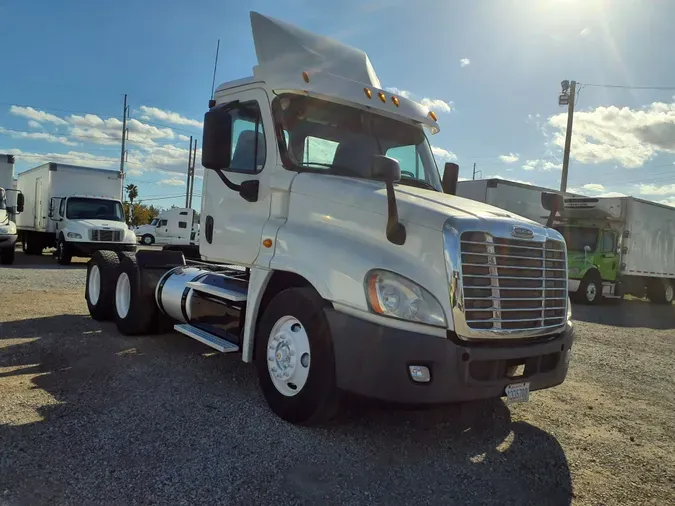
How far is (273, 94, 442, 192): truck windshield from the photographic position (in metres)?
4.56

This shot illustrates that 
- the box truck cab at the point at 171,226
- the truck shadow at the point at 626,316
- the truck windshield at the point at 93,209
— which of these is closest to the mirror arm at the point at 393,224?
the truck shadow at the point at 626,316

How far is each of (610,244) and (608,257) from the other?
0.49m

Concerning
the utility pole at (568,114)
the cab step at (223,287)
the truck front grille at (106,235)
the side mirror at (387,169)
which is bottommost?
the truck front grille at (106,235)

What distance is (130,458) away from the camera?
11.1ft

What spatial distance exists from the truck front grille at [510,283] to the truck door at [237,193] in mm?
1947

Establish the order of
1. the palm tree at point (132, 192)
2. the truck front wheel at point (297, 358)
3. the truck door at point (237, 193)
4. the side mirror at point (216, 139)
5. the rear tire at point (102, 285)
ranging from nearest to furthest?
the truck front wheel at point (297, 358) → the side mirror at point (216, 139) → the truck door at point (237, 193) → the rear tire at point (102, 285) → the palm tree at point (132, 192)

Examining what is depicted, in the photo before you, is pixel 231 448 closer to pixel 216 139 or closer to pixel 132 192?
pixel 216 139

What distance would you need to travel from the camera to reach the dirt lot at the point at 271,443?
3.13 meters

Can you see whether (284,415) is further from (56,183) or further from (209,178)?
(56,183)

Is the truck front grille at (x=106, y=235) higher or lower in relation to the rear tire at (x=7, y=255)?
higher

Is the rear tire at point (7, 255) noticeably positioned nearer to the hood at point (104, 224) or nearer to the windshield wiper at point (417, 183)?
the hood at point (104, 224)

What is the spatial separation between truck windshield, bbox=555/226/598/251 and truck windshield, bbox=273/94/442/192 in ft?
42.0

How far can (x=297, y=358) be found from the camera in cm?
397

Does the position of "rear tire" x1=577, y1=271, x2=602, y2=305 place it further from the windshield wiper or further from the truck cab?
the truck cab
